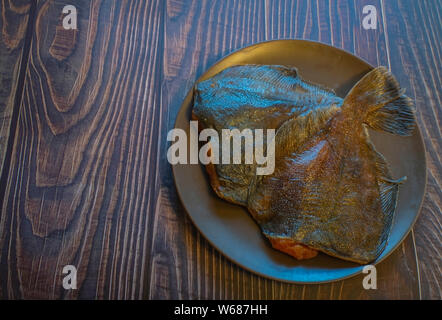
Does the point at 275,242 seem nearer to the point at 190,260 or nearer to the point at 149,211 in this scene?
the point at 190,260

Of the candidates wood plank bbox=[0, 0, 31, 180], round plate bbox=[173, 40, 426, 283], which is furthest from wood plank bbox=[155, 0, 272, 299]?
wood plank bbox=[0, 0, 31, 180]

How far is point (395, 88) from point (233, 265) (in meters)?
0.85

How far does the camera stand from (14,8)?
1.40 meters

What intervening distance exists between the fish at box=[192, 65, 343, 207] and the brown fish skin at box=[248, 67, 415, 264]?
4 cm

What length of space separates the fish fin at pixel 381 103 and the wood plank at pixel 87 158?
76 centimetres

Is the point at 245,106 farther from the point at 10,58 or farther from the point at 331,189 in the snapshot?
the point at 10,58

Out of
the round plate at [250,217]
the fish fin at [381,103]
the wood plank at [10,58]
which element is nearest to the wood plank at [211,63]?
the round plate at [250,217]

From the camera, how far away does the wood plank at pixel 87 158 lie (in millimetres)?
1171

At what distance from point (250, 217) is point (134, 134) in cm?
57

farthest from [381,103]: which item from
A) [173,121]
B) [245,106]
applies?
[173,121]

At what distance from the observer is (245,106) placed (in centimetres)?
109

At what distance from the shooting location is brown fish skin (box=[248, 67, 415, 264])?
3.51ft

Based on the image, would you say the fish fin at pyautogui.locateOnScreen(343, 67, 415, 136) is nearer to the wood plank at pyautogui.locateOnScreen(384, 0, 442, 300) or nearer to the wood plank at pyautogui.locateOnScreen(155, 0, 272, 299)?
the wood plank at pyautogui.locateOnScreen(384, 0, 442, 300)

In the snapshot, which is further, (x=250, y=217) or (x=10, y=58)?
(x=10, y=58)
